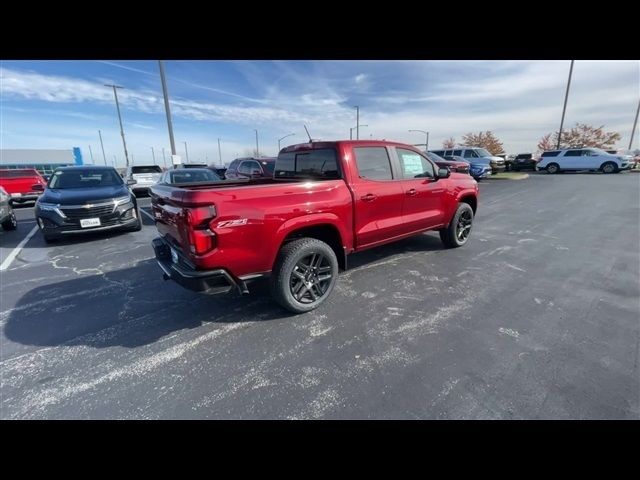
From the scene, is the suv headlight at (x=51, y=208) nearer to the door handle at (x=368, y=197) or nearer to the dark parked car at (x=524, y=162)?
the door handle at (x=368, y=197)

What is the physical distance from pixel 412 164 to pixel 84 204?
256 inches

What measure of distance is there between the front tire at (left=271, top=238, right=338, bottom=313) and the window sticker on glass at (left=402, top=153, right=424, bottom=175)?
6.42 feet

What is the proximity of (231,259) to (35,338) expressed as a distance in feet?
7.26

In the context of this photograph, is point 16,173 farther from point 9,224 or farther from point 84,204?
point 84,204

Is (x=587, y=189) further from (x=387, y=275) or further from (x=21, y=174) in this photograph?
(x=21, y=174)

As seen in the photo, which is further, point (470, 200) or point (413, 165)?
point (470, 200)

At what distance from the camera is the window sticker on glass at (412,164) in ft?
14.6

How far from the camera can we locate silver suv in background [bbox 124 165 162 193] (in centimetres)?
1327

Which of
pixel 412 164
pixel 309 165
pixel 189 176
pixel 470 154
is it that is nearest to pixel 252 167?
pixel 189 176

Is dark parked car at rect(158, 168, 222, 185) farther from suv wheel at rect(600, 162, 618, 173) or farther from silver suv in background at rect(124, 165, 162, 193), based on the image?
suv wheel at rect(600, 162, 618, 173)

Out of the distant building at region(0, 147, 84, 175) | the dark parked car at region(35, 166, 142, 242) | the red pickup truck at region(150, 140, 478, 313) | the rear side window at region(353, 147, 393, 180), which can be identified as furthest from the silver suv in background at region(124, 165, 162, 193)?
the distant building at region(0, 147, 84, 175)

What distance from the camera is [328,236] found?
3.63m
